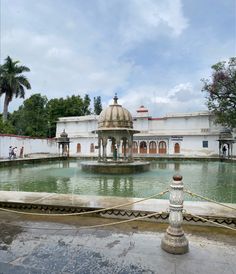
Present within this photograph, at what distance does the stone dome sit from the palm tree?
3056cm

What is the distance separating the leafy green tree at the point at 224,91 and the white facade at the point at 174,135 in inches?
247

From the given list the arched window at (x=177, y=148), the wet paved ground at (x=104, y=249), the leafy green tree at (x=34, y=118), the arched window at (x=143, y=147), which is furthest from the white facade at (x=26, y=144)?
the wet paved ground at (x=104, y=249)

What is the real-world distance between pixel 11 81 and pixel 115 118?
3158 centimetres

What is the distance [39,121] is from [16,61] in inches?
474

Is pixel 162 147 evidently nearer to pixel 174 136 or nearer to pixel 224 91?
pixel 174 136

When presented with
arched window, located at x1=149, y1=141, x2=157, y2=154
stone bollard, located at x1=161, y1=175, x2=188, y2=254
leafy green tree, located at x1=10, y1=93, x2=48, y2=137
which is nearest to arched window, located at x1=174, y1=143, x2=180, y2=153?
arched window, located at x1=149, y1=141, x2=157, y2=154

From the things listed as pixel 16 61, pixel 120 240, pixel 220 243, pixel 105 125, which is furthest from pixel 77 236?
pixel 16 61

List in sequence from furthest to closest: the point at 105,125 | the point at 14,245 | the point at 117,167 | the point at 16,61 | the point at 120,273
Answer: the point at 16,61, the point at 105,125, the point at 117,167, the point at 14,245, the point at 120,273

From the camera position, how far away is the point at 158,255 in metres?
3.66

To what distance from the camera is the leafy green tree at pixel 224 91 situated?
3275 cm

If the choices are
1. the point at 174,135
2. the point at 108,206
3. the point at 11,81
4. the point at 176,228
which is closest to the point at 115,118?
the point at 108,206

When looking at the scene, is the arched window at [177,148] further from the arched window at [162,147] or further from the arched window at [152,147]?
the arched window at [152,147]

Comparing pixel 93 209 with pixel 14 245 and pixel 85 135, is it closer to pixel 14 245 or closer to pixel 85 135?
pixel 14 245

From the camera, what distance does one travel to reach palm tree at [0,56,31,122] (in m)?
44.0
